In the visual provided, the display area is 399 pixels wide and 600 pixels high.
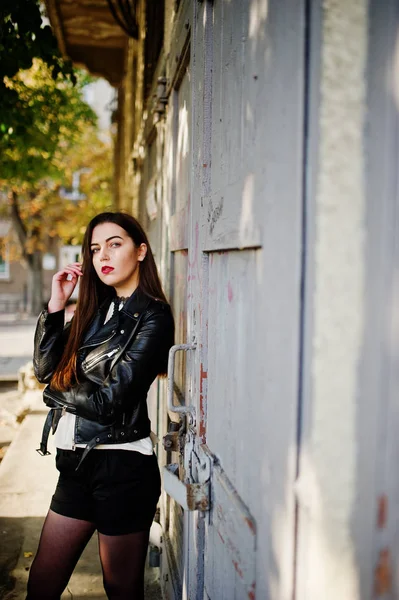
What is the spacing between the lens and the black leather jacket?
238cm

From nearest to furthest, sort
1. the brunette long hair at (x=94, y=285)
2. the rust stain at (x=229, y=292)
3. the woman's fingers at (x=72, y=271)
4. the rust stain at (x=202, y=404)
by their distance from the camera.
→ the rust stain at (x=229, y=292)
the rust stain at (x=202, y=404)
the brunette long hair at (x=94, y=285)
the woman's fingers at (x=72, y=271)

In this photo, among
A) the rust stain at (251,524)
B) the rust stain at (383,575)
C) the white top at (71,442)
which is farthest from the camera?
the white top at (71,442)

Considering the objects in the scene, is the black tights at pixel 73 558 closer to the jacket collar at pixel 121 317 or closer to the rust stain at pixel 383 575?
the jacket collar at pixel 121 317

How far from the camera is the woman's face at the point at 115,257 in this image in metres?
2.64

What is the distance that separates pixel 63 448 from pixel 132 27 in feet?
18.7

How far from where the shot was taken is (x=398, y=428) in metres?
1.02

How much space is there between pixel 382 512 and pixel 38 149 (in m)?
10.8

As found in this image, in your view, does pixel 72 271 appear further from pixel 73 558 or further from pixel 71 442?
pixel 73 558

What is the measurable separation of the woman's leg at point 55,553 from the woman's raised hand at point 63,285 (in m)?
0.93

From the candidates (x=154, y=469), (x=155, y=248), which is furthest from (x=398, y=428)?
(x=155, y=248)

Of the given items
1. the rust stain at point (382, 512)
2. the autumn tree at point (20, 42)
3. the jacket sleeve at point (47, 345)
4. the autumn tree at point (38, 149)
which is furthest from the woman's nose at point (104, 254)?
the autumn tree at point (38, 149)

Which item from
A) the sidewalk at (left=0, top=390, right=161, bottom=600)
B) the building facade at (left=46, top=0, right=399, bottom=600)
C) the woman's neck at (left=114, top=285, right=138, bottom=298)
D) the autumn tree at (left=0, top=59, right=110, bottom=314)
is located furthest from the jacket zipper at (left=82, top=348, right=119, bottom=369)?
the autumn tree at (left=0, top=59, right=110, bottom=314)

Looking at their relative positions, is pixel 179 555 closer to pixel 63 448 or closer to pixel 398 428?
pixel 63 448

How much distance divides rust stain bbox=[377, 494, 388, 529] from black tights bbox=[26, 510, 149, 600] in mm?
1662
